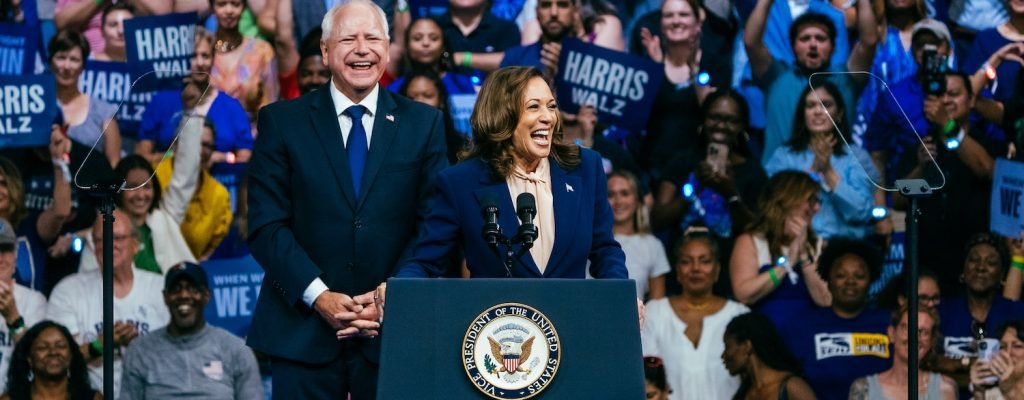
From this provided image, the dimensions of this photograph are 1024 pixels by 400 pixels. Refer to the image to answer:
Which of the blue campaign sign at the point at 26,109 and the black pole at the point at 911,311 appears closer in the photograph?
the black pole at the point at 911,311

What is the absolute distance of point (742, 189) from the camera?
707cm

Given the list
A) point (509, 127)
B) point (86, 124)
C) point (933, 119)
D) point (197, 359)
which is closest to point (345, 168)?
point (509, 127)

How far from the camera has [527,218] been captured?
348 centimetres

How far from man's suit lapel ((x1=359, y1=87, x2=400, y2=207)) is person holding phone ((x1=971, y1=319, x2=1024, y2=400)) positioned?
150 inches

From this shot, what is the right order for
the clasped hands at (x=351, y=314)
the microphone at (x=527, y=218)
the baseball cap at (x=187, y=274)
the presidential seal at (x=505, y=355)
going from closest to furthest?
the presidential seal at (x=505, y=355), the microphone at (x=527, y=218), the clasped hands at (x=351, y=314), the baseball cap at (x=187, y=274)

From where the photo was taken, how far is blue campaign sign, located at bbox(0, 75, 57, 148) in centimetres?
703

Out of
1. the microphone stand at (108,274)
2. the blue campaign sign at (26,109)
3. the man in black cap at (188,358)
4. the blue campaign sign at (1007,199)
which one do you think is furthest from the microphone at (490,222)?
the blue campaign sign at (1007,199)

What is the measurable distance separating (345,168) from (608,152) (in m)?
3.00

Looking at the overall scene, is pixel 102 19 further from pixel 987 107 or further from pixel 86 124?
pixel 987 107

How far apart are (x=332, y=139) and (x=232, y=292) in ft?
9.83

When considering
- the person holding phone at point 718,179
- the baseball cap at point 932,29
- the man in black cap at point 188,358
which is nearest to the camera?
the man in black cap at point 188,358

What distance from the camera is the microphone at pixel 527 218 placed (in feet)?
11.4

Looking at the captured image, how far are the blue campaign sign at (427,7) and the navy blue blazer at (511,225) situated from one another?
3283 millimetres

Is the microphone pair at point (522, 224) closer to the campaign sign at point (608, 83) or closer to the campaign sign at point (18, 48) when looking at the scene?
the campaign sign at point (608, 83)
